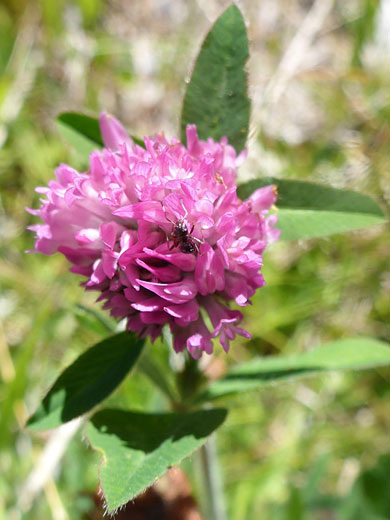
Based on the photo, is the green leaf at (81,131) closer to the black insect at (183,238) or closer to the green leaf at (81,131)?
the green leaf at (81,131)

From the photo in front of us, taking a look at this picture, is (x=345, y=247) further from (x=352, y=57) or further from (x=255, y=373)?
(x=255, y=373)

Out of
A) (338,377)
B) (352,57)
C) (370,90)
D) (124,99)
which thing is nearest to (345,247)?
(338,377)

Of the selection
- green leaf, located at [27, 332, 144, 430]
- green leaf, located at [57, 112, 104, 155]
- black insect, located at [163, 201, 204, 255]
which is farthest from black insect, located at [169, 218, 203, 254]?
green leaf, located at [57, 112, 104, 155]

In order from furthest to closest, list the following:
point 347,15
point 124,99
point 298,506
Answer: point 124,99, point 347,15, point 298,506

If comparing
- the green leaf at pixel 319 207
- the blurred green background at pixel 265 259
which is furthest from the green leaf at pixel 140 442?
the green leaf at pixel 319 207

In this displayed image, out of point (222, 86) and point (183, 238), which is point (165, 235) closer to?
point (183, 238)

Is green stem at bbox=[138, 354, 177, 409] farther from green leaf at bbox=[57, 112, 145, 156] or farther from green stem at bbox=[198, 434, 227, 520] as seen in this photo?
green leaf at bbox=[57, 112, 145, 156]
